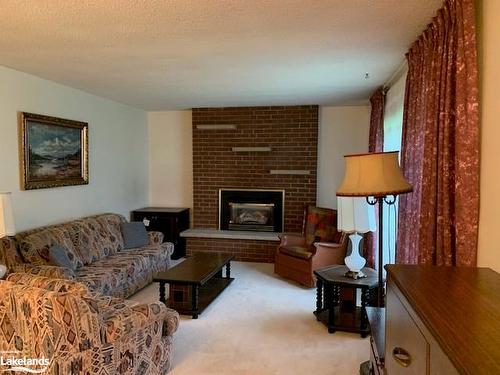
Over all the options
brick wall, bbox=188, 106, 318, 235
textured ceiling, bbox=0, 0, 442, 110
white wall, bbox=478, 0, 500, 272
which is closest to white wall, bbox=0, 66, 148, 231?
textured ceiling, bbox=0, 0, 442, 110

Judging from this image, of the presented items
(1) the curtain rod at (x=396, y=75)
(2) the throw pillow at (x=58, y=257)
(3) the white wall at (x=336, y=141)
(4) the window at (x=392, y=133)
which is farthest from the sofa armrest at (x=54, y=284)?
(3) the white wall at (x=336, y=141)

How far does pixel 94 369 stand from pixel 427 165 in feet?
7.35

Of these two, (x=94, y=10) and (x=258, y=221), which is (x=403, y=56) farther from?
(x=258, y=221)

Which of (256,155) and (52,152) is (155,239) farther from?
(256,155)

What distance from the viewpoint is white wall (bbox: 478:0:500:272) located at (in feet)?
5.41

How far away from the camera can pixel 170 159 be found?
6484mm

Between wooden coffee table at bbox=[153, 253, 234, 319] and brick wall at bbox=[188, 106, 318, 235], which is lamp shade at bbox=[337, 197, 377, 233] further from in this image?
brick wall at bbox=[188, 106, 318, 235]

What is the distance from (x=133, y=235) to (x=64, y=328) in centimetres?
301

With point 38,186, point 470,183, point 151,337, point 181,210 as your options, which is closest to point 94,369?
point 151,337

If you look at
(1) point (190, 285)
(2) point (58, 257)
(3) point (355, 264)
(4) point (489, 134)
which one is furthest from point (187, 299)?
(4) point (489, 134)

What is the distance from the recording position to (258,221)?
6043 millimetres

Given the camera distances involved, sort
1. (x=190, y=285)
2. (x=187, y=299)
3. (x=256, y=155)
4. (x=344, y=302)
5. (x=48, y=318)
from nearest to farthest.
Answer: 1. (x=48, y=318)
2. (x=344, y=302)
3. (x=190, y=285)
4. (x=187, y=299)
5. (x=256, y=155)

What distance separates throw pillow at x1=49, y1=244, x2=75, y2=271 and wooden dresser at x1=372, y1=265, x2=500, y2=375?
299cm

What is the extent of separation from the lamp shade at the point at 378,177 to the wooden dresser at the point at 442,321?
0.80m
